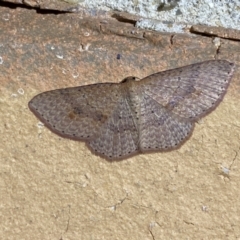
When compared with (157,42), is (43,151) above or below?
below

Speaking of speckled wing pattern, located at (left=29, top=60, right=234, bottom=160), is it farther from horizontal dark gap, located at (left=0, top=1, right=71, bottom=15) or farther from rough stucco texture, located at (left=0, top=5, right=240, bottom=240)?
horizontal dark gap, located at (left=0, top=1, right=71, bottom=15)

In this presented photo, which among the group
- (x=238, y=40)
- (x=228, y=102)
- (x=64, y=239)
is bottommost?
(x=64, y=239)

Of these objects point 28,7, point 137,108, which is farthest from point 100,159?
point 28,7

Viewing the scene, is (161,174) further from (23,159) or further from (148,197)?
(23,159)

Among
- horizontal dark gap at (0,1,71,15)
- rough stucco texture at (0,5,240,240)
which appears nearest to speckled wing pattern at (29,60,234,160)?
rough stucco texture at (0,5,240,240)

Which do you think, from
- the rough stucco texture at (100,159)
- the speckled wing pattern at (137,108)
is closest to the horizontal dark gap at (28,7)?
the rough stucco texture at (100,159)

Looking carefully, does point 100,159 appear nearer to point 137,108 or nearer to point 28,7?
point 137,108

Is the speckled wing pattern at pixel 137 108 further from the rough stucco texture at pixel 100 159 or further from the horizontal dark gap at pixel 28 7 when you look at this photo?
the horizontal dark gap at pixel 28 7

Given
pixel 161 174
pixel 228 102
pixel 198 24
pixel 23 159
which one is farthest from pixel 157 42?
pixel 23 159
